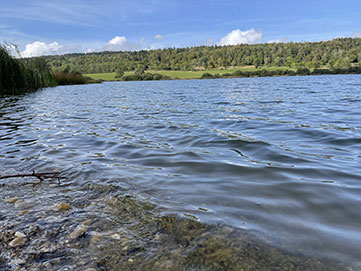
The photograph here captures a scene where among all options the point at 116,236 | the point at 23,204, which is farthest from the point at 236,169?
the point at 23,204

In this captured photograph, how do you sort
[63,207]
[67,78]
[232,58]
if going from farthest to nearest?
[232,58], [67,78], [63,207]

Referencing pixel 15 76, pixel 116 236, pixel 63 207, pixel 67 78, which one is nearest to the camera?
pixel 116 236

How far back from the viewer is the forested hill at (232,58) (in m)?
123

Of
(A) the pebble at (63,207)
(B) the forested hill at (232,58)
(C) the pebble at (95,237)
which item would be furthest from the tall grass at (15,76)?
(B) the forested hill at (232,58)

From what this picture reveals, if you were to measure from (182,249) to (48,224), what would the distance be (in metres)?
1.43

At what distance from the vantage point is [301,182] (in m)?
3.73

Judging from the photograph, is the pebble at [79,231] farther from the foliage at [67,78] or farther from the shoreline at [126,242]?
the foliage at [67,78]

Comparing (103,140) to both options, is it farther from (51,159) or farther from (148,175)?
(148,175)

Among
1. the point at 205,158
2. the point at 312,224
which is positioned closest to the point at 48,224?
the point at 312,224

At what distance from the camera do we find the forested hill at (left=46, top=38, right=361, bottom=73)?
122625mm

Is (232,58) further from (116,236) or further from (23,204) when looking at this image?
(116,236)

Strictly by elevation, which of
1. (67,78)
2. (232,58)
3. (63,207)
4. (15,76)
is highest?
(232,58)

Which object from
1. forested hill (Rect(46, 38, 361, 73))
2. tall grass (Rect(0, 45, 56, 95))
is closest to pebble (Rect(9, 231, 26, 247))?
tall grass (Rect(0, 45, 56, 95))

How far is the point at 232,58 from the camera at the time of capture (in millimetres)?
155750
